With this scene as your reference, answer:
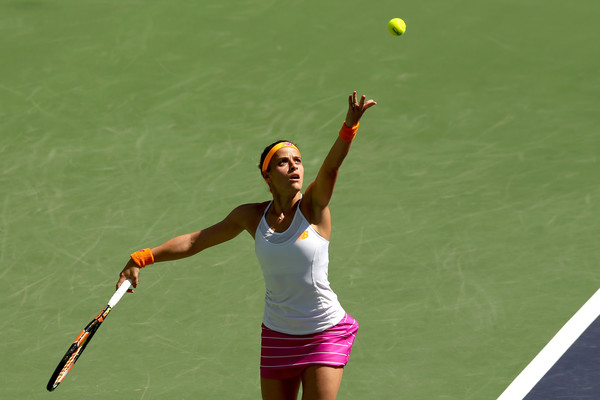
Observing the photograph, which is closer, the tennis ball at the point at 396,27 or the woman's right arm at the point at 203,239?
the woman's right arm at the point at 203,239

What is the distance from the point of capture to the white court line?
718 cm

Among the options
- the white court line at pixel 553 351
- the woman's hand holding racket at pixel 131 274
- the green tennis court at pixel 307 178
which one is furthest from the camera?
the green tennis court at pixel 307 178

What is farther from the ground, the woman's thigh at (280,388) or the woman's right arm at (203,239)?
the woman's right arm at (203,239)

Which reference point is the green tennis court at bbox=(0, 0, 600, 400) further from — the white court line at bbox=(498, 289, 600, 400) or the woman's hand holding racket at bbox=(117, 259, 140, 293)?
the woman's hand holding racket at bbox=(117, 259, 140, 293)

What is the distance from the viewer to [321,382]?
5.92m

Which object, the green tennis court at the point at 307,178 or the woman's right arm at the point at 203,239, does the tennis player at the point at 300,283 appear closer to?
the woman's right arm at the point at 203,239

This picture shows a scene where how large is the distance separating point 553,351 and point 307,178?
3.67 m

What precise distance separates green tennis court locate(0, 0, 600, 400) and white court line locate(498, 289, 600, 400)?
0.08 m

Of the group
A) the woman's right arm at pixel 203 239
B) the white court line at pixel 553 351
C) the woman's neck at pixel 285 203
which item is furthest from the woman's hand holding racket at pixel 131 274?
the white court line at pixel 553 351

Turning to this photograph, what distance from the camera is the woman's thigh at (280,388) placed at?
20.2ft

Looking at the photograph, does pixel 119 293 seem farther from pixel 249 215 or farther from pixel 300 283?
pixel 300 283

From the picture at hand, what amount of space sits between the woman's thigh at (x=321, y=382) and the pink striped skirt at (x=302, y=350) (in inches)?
1.4

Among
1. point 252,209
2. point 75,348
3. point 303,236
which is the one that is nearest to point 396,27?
point 252,209

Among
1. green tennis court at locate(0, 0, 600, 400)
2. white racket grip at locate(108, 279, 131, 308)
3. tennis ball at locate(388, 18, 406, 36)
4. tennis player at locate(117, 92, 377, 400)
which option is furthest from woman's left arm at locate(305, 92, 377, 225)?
tennis ball at locate(388, 18, 406, 36)
